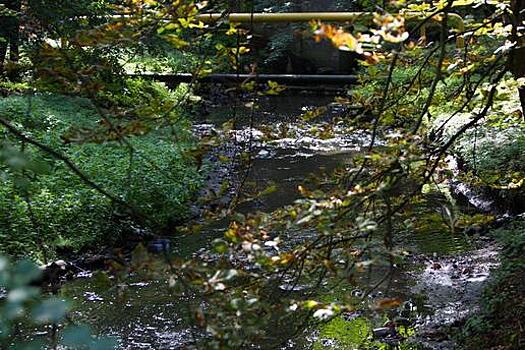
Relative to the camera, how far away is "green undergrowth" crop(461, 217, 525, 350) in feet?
11.3

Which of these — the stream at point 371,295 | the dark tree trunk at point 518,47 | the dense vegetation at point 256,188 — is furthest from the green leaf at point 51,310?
the dark tree trunk at point 518,47

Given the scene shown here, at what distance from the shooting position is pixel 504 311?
12.2 ft

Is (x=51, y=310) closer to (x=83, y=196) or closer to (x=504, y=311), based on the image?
(x=504, y=311)

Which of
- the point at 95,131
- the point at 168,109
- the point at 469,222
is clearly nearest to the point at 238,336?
the point at 95,131

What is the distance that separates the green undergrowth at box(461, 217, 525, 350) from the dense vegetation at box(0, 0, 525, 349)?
1cm

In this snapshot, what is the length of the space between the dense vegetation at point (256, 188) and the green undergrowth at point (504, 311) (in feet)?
0.04

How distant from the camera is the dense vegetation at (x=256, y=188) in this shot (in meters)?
1.55

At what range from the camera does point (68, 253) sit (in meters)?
5.41

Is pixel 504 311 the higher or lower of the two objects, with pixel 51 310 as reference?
lower

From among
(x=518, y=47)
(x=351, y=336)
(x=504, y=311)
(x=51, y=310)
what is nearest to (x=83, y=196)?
(x=351, y=336)

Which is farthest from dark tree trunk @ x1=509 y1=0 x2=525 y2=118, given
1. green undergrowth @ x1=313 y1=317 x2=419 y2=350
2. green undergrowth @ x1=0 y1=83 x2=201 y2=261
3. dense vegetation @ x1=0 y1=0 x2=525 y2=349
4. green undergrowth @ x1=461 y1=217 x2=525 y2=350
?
green undergrowth @ x1=0 y1=83 x2=201 y2=261

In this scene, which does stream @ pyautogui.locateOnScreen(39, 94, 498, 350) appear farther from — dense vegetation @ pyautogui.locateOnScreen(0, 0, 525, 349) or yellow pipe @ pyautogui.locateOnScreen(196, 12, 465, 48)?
yellow pipe @ pyautogui.locateOnScreen(196, 12, 465, 48)

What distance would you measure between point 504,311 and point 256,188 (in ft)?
6.19

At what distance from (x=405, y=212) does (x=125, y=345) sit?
88.6 inches
